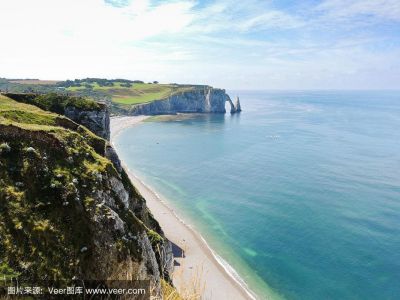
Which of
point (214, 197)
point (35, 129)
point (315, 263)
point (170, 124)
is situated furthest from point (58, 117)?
point (170, 124)

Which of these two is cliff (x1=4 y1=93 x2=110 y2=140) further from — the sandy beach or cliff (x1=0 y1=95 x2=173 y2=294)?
the sandy beach

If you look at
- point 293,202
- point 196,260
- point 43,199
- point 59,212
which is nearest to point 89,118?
point 43,199

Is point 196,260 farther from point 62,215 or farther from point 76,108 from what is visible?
point 62,215

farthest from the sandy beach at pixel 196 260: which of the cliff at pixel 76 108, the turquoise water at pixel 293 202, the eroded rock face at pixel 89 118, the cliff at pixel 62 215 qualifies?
the cliff at pixel 76 108

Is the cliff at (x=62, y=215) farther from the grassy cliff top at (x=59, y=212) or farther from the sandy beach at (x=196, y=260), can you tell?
the sandy beach at (x=196, y=260)

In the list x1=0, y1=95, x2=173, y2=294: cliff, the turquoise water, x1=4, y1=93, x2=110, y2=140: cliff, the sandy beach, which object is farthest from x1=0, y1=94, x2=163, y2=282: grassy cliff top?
the turquoise water

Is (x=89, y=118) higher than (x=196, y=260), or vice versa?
(x=89, y=118)
